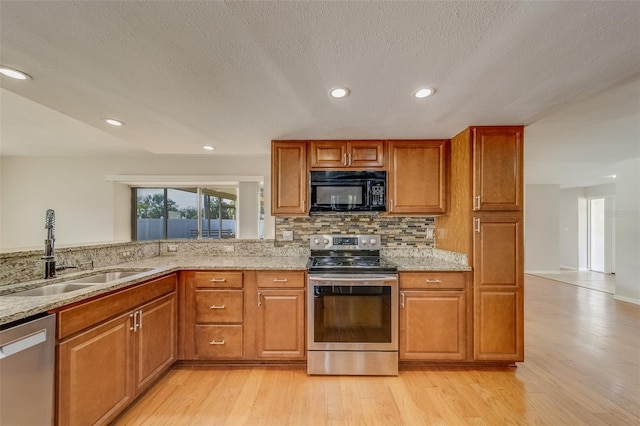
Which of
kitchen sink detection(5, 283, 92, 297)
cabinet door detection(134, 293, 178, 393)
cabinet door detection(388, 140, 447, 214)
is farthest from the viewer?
cabinet door detection(388, 140, 447, 214)

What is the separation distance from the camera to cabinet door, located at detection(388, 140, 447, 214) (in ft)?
8.98

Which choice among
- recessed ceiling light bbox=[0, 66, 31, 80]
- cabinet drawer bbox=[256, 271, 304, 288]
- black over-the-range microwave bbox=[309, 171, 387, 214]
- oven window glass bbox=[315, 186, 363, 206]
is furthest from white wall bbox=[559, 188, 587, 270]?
recessed ceiling light bbox=[0, 66, 31, 80]

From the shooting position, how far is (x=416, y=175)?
2750 millimetres

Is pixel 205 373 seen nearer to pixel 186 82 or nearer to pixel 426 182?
pixel 186 82

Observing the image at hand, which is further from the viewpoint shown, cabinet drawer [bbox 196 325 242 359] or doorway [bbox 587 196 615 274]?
doorway [bbox 587 196 615 274]

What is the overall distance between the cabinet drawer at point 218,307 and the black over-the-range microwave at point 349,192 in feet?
3.82

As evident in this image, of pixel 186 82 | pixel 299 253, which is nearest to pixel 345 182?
pixel 299 253

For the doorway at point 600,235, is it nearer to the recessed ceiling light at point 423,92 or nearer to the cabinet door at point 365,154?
the cabinet door at point 365,154

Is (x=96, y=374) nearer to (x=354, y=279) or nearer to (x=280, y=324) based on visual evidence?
(x=280, y=324)

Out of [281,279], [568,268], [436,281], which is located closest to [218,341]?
[281,279]

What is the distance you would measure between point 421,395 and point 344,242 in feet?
4.90

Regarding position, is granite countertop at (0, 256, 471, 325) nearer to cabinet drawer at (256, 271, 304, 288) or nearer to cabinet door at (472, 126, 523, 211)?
cabinet drawer at (256, 271, 304, 288)

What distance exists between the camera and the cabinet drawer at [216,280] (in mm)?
2436

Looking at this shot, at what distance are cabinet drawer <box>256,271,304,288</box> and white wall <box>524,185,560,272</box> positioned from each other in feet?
22.8
